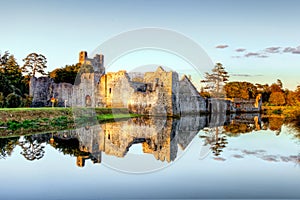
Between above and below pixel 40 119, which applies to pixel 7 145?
below

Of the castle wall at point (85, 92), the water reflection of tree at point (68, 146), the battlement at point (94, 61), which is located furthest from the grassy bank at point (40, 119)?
the battlement at point (94, 61)

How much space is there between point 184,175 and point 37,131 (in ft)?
38.5

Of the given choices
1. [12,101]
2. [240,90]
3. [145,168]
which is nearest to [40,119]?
[12,101]

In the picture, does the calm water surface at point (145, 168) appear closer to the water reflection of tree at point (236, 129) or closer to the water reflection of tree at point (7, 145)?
the water reflection of tree at point (7, 145)

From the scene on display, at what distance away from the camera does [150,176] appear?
9.30 metres

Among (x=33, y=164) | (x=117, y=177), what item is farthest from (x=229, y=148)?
(x=33, y=164)

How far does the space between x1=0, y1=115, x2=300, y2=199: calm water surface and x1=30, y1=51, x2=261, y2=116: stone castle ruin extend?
16.8 metres

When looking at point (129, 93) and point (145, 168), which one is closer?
point (145, 168)

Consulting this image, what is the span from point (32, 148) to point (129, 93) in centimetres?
2237

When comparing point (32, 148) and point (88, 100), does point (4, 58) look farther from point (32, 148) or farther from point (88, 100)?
point (32, 148)

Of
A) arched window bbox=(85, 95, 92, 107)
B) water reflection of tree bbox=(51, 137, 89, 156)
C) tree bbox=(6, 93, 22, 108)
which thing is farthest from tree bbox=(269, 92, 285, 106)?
water reflection of tree bbox=(51, 137, 89, 156)

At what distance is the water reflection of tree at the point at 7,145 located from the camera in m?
11.9

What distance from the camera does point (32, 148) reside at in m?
13.1

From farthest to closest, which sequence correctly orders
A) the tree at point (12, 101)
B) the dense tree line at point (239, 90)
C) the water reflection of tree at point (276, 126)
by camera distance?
the dense tree line at point (239, 90) → the tree at point (12, 101) → the water reflection of tree at point (276, 126)
